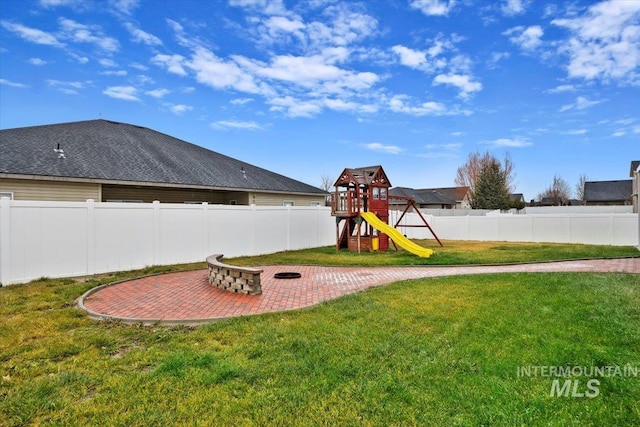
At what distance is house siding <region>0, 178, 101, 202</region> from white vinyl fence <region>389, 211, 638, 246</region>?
1444 cm

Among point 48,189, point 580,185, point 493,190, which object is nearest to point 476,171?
point 493,190

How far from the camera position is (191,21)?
12484 mm

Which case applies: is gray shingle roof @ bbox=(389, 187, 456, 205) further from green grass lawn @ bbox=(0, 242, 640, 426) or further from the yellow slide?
green grass lawn @ bbox=(0, 242, 640, 426)

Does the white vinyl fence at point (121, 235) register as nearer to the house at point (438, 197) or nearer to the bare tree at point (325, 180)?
the house at point (438, 197)

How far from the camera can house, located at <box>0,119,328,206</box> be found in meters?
10.8

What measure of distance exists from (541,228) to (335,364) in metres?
18.1

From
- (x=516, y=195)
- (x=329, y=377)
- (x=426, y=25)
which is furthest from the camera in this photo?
(x=516, y=195)

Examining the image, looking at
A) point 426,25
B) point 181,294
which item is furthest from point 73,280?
point 426,25

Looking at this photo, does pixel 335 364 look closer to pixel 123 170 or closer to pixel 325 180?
pixel 123 170

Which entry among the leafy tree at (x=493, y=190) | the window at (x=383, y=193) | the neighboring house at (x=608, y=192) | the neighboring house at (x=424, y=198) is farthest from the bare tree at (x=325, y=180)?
the window at (x=383, y=193)

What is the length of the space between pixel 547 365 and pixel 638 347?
125 centimetres

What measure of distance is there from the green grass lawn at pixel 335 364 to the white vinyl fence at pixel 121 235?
2.60 m

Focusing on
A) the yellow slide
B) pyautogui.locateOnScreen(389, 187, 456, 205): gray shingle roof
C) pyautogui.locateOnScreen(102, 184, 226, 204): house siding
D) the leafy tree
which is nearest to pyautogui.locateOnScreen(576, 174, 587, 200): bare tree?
pyautogui.locateOnScreen(389, 187, 456, 205): gray shingle roof

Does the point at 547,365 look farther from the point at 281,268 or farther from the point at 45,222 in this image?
the point at 45,222
